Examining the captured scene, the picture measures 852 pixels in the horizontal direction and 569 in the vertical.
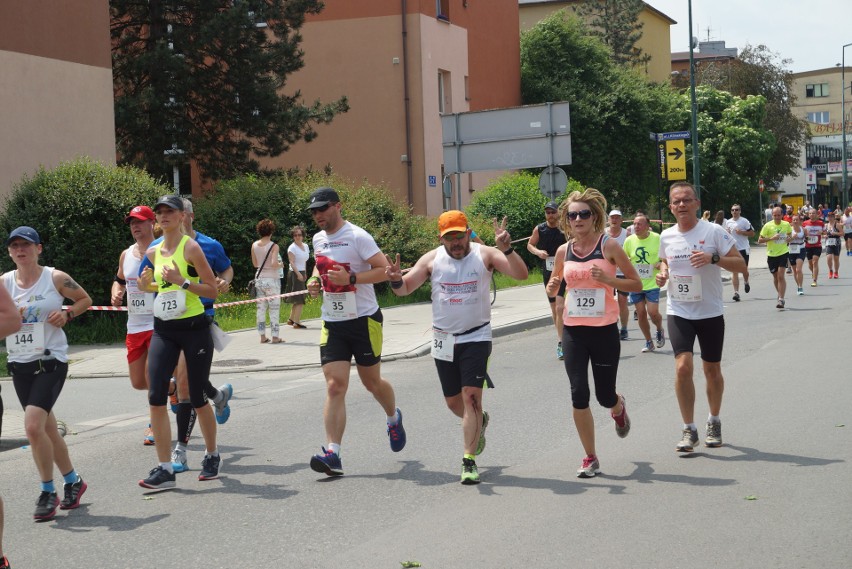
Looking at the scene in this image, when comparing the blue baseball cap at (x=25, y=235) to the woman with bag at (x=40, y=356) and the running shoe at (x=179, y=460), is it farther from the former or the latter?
the running shoe at (x=179, y=460)

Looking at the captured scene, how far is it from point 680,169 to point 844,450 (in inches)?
1044

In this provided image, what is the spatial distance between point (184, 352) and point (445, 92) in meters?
32.8

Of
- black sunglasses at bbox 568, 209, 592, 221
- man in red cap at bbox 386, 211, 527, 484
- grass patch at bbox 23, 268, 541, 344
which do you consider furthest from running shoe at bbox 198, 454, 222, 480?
grass patch at bbox 23, 268, 541, 344

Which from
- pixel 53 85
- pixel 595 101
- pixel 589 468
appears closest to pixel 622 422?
pixel 589 468

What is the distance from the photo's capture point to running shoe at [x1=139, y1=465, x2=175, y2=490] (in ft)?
23.6

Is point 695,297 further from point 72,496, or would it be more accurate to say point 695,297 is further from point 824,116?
point 824,116

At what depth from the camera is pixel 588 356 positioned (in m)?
7.16

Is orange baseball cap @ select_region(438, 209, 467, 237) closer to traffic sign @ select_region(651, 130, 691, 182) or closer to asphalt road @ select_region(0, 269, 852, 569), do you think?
asphalt road @ select_region(0, 269, 852, 569)

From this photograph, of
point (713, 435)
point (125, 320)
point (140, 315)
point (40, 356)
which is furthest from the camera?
point (125, 320)

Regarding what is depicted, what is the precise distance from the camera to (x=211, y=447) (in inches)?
297

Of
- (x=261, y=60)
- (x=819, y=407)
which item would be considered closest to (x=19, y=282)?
(x=819, y=407)

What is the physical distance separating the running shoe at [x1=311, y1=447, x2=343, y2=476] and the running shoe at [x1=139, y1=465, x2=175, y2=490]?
0.92 metres

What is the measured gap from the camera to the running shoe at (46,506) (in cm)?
662

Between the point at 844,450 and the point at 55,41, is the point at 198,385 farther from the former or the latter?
the point at 55,41
